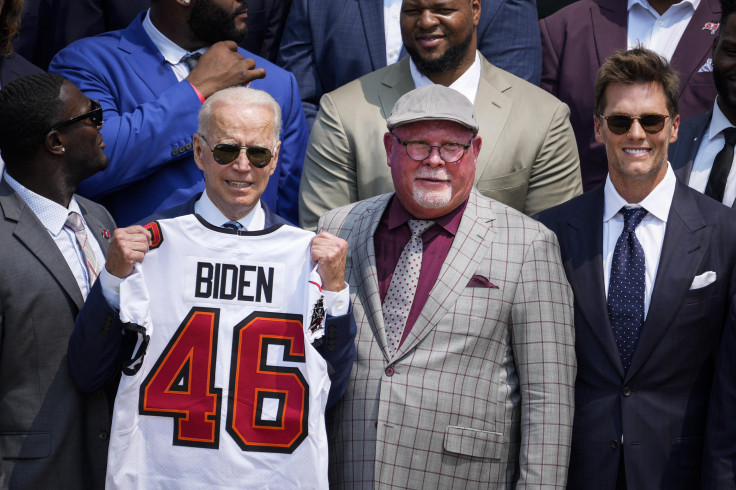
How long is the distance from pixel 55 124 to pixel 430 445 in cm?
194

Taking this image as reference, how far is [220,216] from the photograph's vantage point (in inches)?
156

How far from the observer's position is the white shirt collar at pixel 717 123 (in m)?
4.93

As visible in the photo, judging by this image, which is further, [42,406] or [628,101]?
[628,101]

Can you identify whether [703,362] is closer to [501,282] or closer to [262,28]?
[501,282]

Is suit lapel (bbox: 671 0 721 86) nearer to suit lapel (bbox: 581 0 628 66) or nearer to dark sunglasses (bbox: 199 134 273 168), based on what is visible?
suit lapel (bbox: 581 0 628 66)

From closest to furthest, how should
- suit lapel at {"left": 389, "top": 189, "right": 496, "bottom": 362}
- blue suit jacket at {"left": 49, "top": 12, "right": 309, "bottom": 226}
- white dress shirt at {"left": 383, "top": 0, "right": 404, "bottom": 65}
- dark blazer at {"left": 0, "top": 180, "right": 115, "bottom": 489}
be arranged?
dark blazer at {"left": 0, "top": 180, "right": 115, "bottom": 489} < suit lapel at {"left": 389, "top": 189, "right": 496, "bottom": 362} < blue suit jacket at {"left": 49, "top": 12, "right": 309, "bottom": 226} < white dress shirt at {"left": 383, "top": 0, "right": 404, "bottom": 65}

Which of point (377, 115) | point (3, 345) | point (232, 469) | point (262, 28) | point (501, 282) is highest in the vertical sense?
point (262, 28)

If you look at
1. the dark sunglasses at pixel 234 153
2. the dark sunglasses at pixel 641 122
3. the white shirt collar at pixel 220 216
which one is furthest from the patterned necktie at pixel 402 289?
the dark sunglasses at pixel 641 122

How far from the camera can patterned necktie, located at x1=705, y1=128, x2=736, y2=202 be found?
15.6ft

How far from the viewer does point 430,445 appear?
12.7 feet

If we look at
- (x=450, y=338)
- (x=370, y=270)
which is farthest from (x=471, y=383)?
(x=370, y=270)

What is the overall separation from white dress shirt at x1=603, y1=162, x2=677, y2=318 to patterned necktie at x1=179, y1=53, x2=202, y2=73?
2.13 m

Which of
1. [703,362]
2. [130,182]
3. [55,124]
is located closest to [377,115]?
[130,182]

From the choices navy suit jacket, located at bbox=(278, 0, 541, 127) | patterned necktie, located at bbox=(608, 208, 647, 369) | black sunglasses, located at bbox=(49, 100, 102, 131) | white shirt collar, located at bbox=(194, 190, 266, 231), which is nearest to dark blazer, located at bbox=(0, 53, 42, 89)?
black sunglasses, located at bbox=(49, 100, 102, 131)
